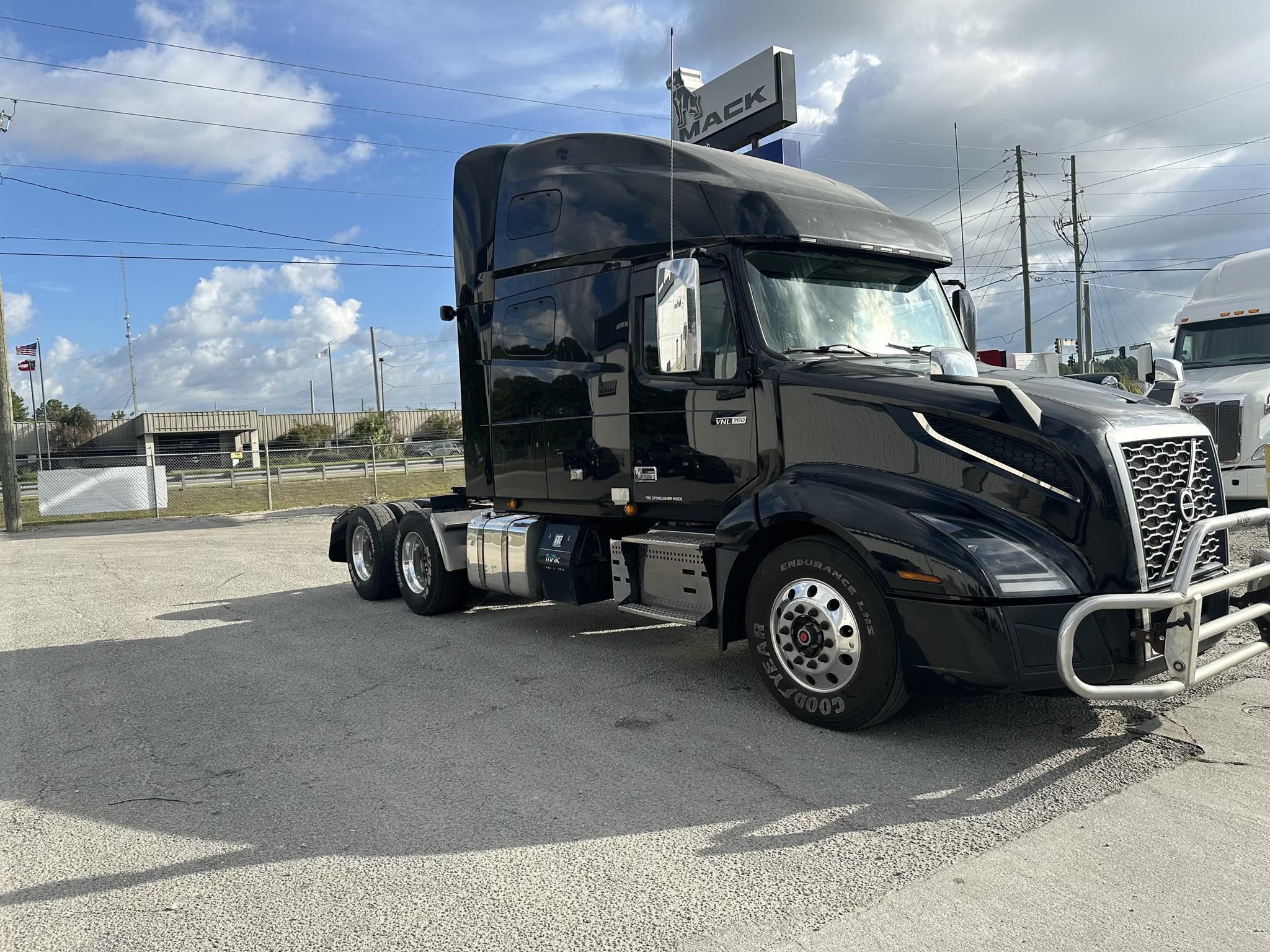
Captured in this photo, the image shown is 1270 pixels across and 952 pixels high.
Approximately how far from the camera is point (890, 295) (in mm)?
6004

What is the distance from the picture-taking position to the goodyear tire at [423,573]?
27.7 feet

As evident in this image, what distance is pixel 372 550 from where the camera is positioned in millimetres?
9406

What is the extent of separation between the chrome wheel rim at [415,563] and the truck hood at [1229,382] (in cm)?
1009

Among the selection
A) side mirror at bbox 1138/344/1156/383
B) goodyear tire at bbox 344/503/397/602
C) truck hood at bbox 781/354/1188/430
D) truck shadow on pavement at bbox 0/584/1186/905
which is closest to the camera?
truck shadow on pavement at bbox 0/584/1186/905

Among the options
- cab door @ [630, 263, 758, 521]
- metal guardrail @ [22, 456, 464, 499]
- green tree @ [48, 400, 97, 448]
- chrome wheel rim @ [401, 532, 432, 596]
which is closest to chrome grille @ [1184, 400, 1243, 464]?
cab door @ [630, 263, 758, 521]

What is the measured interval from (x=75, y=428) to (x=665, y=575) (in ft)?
234

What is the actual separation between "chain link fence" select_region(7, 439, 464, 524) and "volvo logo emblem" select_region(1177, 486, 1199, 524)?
18.6 m

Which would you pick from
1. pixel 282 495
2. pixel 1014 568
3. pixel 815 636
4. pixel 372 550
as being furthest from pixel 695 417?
pixel 282 495

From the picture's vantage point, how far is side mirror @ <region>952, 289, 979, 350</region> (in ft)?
21.1

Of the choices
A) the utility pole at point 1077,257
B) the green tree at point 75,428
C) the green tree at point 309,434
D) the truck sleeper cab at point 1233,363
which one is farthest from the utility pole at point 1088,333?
the green tree at point 75,428

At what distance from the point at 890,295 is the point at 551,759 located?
3.51 m

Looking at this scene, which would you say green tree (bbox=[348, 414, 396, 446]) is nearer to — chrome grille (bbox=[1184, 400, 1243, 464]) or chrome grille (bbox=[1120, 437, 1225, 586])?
chrome grille (bbox=[1184, 400, 1243, 464])

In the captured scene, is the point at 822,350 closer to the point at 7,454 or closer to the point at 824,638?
the point at 824,638

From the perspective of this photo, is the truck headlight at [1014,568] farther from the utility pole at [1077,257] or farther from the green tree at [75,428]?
the green tree at [75,428]
